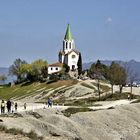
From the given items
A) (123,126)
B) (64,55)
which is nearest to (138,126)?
(123,126)

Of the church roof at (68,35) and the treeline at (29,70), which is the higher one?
the church roof at (68,35)

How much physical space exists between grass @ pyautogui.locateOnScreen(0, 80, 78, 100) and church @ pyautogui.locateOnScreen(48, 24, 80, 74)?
13942 mm

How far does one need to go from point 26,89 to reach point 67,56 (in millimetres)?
28986

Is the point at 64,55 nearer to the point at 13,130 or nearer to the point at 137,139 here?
the point at 137,139

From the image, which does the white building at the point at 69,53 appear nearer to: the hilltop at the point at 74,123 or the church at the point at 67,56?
the church at the point at 67,56

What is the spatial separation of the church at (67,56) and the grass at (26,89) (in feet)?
45.7

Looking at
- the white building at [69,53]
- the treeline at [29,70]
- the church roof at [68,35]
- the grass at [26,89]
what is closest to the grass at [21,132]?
the grass at [26,89]

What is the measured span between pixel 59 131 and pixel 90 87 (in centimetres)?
9396

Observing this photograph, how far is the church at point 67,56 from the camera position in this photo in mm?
175625

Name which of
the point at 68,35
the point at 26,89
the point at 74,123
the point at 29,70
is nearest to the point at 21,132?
the point at 74,123

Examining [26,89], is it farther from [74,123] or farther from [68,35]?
[74,123]

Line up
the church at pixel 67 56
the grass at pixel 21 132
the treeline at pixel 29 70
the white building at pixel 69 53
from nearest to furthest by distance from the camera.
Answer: the grass at pixel 21 132, the treeline at pixel 29 70, the church at pixel 67 56, the white building at pixel 69 53

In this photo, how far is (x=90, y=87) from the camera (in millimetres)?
134375

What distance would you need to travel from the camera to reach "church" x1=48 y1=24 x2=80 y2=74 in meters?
176
